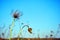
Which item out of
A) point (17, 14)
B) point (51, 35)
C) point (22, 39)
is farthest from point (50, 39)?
point (17, 14)

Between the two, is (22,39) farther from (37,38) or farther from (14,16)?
(14,16)

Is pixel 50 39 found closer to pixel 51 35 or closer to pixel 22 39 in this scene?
pixel 51 35

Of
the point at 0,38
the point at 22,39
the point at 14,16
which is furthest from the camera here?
the point at 0,38

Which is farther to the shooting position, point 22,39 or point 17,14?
point 22,39

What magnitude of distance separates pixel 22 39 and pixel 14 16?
4.80 feet

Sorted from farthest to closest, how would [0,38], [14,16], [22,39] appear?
[0,38]
[22,39]
[14,16]

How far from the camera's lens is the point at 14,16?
335cm

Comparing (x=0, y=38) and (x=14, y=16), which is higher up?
(x=14, y=16)

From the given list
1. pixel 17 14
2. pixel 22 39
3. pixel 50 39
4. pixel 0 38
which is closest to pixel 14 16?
pixel 17 14

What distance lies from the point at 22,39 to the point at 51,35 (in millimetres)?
1059

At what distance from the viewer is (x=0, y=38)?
5004 millimetres

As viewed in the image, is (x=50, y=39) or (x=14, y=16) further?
(x=50, y=39)

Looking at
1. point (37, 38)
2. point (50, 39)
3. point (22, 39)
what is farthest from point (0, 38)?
point (50, 39)

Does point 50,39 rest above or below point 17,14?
below
